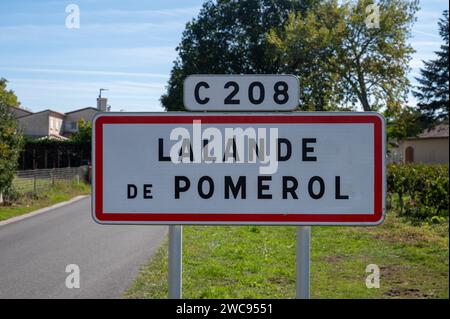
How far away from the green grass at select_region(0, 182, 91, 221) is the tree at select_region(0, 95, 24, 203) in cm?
95

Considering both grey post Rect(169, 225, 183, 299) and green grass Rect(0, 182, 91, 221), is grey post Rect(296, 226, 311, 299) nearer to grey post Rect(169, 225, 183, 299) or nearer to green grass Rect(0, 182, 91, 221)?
grey post Rect(169, 225, 183, 299)

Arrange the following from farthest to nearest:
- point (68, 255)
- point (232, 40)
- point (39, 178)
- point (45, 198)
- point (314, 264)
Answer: point (232, 40) → point (39, 178) → point (45, 198) → point (68, 255) → point (314, 264)

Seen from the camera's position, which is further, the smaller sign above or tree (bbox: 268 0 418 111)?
tree (bbox: 268 0 418 111)

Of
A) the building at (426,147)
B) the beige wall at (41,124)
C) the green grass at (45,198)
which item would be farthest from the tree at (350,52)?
the beige wall at (41,124)

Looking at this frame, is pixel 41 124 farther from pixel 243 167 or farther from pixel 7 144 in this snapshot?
pixel 243 167

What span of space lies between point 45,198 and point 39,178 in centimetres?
133

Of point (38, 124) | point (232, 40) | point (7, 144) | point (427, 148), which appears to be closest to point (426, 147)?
point (427, 148)

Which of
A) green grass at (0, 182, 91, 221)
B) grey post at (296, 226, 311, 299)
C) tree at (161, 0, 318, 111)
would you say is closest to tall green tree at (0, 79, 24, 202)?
green grass at (0, 182, 91, 221)

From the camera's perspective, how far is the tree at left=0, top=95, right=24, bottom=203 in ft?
61.1

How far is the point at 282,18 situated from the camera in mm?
32594

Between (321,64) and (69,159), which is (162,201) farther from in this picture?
(69,159)

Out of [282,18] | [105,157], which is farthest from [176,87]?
[105,157]

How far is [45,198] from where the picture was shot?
22.4 metres

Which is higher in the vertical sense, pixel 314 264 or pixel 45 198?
pixel 45 198
